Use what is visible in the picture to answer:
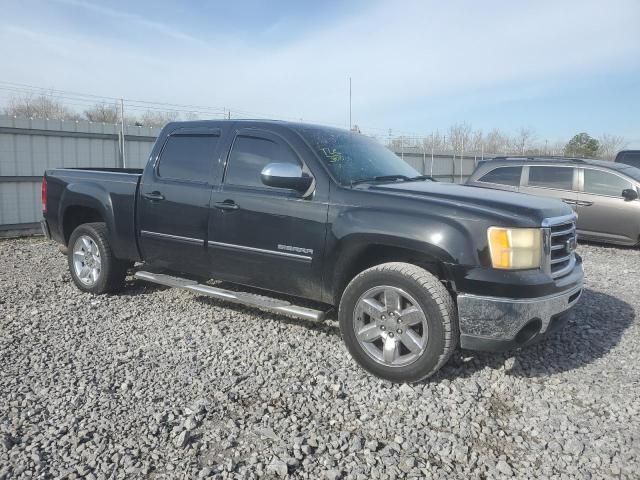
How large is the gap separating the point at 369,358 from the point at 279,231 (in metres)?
1.23

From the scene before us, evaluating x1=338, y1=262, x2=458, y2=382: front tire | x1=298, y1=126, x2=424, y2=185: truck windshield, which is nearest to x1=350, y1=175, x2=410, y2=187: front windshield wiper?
x1=298, y1=126, x2=424, y2=185: truck windshield

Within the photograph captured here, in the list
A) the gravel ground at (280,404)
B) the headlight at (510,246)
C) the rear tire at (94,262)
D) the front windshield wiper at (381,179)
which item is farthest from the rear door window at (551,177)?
the rear tire at (94,262)

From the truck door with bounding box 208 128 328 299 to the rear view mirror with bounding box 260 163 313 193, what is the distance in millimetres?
134

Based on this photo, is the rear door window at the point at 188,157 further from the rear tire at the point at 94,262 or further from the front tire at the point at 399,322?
the front tire at the point at 399,322

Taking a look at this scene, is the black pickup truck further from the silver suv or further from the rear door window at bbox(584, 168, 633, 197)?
the rear door window at bbox(584, 168, 633, 197)

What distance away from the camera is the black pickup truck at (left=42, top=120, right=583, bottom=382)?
11.1 ft

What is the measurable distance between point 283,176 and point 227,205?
0.77 meters

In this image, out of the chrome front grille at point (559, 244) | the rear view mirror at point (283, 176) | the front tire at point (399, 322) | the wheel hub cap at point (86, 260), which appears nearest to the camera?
the front tire at point (399, 322)

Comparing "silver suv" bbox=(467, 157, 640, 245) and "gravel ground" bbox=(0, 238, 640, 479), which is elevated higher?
"silver suv" bbox=(467, 157, 640, 245)

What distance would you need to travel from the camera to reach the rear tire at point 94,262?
5488 millimetres

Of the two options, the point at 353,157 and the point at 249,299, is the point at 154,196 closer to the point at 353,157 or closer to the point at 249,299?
the point at 249,299

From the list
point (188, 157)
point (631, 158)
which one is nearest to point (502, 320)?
point (188, 157)

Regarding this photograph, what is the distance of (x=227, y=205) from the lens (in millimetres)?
4445

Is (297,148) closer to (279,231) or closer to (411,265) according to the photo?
(279,231)
